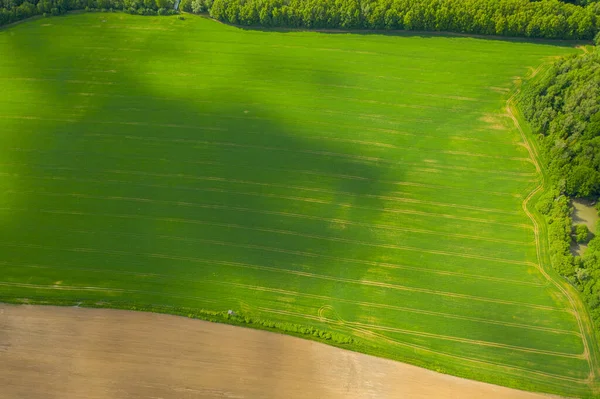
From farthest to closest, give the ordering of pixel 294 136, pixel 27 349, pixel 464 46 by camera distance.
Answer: pixel 464 46 < pixel 294 136 < pixel 27 349

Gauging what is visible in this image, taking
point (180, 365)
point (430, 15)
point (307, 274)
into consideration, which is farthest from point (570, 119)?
point (180, 365)

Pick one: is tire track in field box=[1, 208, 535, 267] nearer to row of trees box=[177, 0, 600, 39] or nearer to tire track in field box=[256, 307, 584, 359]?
tire track in field box=[256, 307, 584, 359]

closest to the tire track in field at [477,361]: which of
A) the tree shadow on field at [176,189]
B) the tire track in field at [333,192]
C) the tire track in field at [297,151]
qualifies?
the tree shadow on field at [176,189]

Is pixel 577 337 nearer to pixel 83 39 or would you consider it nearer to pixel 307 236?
pixel 307 236

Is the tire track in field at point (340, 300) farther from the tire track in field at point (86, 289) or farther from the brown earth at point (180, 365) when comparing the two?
the brown earth at point (180, 365)

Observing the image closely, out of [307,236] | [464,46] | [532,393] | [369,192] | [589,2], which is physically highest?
[589,2]

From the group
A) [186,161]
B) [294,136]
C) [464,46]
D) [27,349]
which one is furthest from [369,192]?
[27,349]
